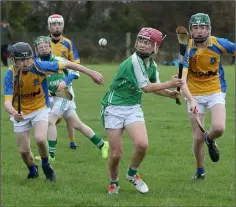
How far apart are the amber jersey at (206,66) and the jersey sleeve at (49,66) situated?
158cm

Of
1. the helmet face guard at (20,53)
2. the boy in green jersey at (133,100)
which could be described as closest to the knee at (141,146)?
the boy in green jersey at (133,100)

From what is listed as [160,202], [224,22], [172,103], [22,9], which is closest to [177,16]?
[224,22]

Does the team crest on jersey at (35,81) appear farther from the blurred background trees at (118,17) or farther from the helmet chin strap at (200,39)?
the blurred background trees at (118,17)

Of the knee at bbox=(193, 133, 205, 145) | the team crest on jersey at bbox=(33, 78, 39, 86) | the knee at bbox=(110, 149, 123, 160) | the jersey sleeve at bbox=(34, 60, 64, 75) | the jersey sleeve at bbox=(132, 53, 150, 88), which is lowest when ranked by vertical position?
the knee at bbox=(193, 133, 205, 145)

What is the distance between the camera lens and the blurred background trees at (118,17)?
50125mm

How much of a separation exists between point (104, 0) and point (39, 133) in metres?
47.1

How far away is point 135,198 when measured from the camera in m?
7.61

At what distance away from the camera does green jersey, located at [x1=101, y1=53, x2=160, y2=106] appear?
7512 millimetres

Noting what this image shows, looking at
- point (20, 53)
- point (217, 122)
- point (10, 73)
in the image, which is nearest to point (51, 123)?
point (10, 73)

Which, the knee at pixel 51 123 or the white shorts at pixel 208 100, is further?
the knee at pixel 51 123

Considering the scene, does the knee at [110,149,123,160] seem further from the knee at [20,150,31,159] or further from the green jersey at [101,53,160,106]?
the knee at [20,150,31,159]

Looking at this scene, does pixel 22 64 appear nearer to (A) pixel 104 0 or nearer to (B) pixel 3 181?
(B) pixel 3 181

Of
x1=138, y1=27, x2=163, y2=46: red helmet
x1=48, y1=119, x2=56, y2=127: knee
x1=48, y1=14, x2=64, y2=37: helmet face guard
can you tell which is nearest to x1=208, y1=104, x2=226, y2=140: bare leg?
x1=138, y1=27, x2=163, y2=46: red helmet

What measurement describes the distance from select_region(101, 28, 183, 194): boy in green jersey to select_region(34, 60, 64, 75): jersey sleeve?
0.79 meters
